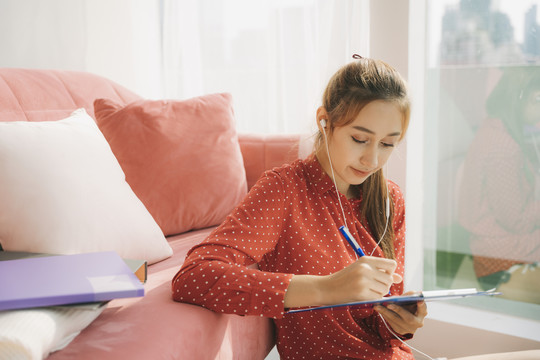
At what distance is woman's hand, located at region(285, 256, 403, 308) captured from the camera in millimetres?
818

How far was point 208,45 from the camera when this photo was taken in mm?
2293

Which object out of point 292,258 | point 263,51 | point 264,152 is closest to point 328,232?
point 292,258

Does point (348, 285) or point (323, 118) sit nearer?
point (348, 285)

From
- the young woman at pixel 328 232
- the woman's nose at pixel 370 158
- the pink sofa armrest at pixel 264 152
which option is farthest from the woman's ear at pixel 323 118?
the pink sofa armrest at pixel 264 152

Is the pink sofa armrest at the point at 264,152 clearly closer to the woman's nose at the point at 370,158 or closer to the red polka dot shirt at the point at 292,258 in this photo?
the red polka dot shirt at the point at 292,258

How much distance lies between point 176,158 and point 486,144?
1140 millimetres

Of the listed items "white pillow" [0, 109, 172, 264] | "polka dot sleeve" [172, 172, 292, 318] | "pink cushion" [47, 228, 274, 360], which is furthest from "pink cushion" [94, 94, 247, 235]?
"polka dot sleeve" [172, 172, 292, 318]

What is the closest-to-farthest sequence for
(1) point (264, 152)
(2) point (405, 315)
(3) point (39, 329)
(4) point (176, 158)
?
(3) point (39, 329)
(2) point (405, 315)
(4) point (176, 158)
(1) point (264, 152)

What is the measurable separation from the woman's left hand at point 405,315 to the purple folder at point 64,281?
0.52m

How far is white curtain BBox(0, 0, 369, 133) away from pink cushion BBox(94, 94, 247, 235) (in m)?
0.49

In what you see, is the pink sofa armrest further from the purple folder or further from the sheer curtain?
the purple folder

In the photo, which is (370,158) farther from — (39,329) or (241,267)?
(39,329)

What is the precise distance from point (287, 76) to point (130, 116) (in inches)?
32.1

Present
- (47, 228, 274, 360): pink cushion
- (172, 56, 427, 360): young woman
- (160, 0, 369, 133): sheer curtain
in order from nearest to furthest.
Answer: (47, 228, 274, 360): pink cushion
(172, 56, 427, 360): young woman
(160, 0, 369, 133): sheer curtain
